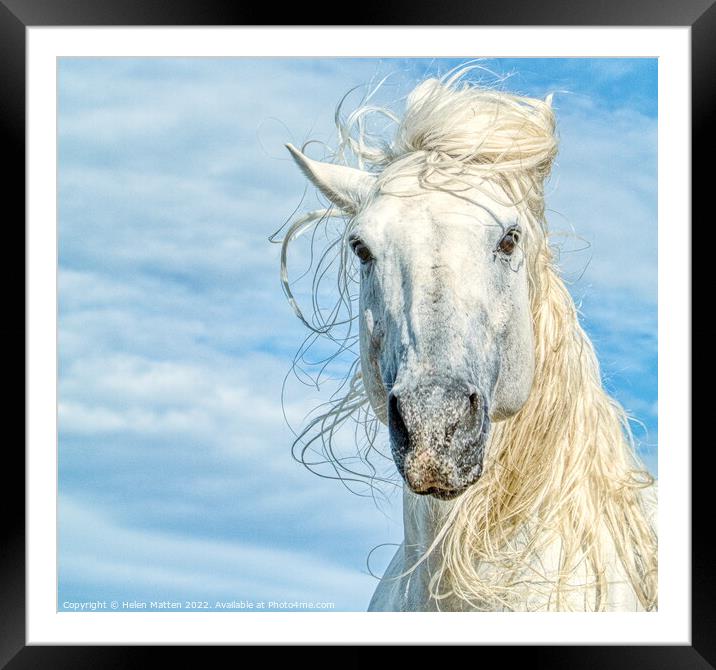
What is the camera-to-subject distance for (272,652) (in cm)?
239

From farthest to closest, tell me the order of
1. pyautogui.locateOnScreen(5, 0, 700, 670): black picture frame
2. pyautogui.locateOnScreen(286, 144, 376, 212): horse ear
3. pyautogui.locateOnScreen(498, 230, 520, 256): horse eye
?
pyautogui.locateOnScreen(5, 0, 700, 670): black picture frame, pyautogui.locateOnScreen(286, 144, 376, 212): horse ear, pyautogui.locateOnScreen(498, 230, 520, 256): horse eye

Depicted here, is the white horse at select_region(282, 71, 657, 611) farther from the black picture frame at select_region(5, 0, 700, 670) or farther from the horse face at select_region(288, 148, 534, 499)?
the black picture frame at select_region(5, 0, 700, 670)

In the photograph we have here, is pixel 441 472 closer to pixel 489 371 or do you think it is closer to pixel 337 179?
pixel 489 371

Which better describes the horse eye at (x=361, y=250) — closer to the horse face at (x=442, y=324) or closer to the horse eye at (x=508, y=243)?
the horse face at (x=442, y=324)

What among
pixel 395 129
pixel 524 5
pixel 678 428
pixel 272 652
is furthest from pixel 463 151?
pixel 272 652

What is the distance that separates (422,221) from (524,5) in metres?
0.88

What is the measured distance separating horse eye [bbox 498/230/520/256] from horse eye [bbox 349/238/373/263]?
11.6 inches

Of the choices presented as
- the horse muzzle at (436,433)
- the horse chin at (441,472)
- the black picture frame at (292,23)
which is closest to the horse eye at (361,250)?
the horse muzzle at (436,433)

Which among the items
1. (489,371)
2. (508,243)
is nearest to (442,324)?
(489,371)

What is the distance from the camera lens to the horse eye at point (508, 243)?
6.13 ft

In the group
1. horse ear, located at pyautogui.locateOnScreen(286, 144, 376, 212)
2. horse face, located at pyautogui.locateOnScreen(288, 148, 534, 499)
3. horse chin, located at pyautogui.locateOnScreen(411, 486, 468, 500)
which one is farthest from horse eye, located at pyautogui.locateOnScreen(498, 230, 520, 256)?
horse chin, located at pyautogui.locateOnScreen(411, 486, 468, 500)

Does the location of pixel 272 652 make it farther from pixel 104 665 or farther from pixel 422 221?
pixel 422 221

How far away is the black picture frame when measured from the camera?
7.60 ft

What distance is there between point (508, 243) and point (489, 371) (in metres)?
0.30
